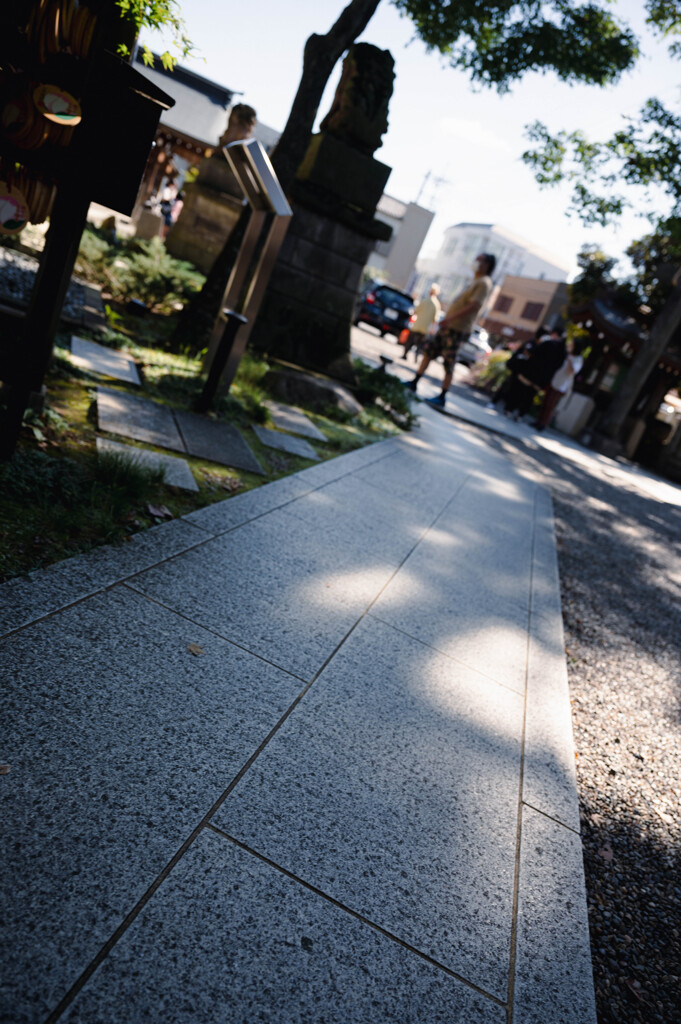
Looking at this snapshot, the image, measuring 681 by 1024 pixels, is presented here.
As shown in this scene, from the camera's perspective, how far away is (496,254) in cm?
8300

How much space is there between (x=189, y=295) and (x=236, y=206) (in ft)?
15.4

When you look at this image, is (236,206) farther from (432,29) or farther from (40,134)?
(40,134)

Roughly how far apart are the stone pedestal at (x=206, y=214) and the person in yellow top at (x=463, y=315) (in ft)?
16.0

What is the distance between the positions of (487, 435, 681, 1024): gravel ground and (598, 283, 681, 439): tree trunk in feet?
37.9

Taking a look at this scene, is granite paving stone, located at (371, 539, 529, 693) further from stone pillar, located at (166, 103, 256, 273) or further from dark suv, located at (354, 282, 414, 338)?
dark suv, located at (354, 282, 414, 338)

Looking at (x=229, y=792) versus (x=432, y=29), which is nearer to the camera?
(x=229, y=792)

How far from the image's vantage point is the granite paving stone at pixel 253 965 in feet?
4.03

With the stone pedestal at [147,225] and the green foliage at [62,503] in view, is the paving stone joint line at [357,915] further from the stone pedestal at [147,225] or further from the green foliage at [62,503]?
the stone pedestal at [147,225]

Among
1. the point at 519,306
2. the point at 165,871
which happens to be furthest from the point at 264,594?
the point at 519,306

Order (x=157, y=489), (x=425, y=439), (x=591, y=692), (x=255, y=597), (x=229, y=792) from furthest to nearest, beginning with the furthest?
(x=425, y=439)
(x=591, y=692)
(x=157, y=489)
(x=255, y=597)
(x=229, y=792)

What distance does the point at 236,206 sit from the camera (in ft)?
39.1

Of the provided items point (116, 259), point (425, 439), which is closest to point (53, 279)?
point (425, 439)

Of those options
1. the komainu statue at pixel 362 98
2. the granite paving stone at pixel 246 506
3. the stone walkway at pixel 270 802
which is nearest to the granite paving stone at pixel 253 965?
the stone walkway at pixel 270 802

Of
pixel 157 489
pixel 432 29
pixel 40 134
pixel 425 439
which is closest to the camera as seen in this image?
pixel 40 134
